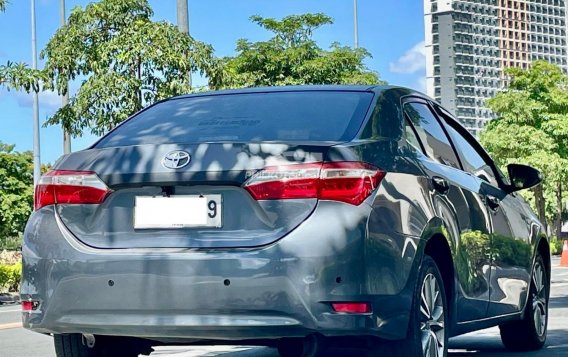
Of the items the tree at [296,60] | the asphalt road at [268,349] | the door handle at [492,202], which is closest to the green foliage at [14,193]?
the tree at [296,60]

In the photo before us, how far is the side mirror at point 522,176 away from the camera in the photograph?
292 inches

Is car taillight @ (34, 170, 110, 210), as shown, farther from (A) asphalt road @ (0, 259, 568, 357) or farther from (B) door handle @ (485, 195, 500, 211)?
(A) asphalt road @ (0, 259, 568, 357)

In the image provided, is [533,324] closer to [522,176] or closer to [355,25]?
[522,176]

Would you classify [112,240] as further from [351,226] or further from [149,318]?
[351,226]

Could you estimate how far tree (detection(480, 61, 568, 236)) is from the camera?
5944cm

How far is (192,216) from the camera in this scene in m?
5.08

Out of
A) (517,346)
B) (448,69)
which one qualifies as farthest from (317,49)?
(448,69)

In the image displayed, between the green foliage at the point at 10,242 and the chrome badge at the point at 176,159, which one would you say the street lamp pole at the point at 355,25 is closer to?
the green foliage at the point at 10,242

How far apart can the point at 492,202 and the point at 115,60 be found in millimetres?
18266

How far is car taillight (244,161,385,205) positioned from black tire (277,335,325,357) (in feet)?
2.03

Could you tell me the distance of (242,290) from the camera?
194 inches

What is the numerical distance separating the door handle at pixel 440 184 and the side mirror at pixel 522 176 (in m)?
1.47

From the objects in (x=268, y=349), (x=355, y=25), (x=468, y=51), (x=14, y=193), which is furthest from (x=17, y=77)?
(x=468, y=51)

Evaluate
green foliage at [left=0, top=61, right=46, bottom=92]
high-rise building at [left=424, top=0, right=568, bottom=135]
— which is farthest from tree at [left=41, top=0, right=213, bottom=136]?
high-rise building at [left=424, top=0, right=568, bottom=135]
